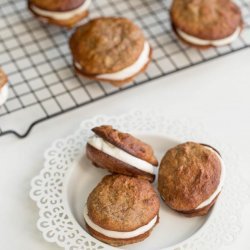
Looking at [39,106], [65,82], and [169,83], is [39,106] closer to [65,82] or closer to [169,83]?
[65,82]

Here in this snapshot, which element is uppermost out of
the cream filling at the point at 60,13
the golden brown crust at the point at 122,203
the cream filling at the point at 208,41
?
the cream filling at the point at 60,13

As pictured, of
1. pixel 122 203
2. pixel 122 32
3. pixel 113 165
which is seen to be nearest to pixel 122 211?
pixel 122 203

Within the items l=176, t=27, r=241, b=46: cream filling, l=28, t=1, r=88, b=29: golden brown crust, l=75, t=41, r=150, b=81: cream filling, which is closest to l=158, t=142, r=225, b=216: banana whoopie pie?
l=75, t=41, r=150, b=81: cream filling

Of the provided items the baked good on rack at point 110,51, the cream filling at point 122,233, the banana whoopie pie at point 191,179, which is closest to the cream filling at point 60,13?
the baked good on rack at point 110,51

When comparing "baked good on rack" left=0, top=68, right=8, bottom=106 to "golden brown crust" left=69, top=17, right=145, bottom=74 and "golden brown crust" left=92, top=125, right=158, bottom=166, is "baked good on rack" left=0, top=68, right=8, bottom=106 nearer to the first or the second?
"golden brown crust" left=69, top=17, right=145, bottom=74

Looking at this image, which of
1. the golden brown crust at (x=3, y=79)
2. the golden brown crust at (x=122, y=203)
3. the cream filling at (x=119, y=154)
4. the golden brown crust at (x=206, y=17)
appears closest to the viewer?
the golden brown crust at (x=122, y=203)

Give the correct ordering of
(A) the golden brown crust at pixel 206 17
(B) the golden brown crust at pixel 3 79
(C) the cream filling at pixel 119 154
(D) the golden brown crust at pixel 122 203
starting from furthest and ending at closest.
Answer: (A) the golden brown crust at pixel 206 17
(B) the golden brown crust at pixel 3 79
(C) the cream filling at pixel 119 154
(D) the golden brown crust at pixel 122 203

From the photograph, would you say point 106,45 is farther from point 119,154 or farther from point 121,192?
point 121,192

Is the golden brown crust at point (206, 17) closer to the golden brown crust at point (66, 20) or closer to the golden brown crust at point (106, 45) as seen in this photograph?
the golden brown crust at point (106, 45)
